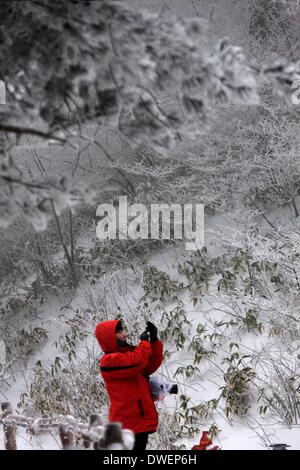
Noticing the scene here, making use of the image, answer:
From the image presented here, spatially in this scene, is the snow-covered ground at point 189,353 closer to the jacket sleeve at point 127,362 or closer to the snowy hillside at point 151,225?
the snowy hillside at point 151,225

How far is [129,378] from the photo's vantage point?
13.0 ft

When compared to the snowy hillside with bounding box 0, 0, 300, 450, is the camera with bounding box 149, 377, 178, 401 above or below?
below

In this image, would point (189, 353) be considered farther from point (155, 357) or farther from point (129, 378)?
point (129, 378)

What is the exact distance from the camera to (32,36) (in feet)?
10.1

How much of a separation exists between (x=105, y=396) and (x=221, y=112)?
6937 millimetres

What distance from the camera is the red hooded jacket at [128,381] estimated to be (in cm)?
390

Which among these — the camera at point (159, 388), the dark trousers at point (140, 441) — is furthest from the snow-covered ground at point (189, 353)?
the dark trousers at point (140, 441)

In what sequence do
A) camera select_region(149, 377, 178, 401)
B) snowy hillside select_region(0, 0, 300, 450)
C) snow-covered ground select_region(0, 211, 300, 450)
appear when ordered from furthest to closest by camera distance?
1. snow-covered ground select_region(0, 211, 300, 450)
2. camera select_region(149, 377, 178, 401)
3. snowy hillside select_region(0, 0, 300, 450)

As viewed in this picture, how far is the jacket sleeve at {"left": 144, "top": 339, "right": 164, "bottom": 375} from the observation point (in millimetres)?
4059

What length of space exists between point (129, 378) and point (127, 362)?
175mm

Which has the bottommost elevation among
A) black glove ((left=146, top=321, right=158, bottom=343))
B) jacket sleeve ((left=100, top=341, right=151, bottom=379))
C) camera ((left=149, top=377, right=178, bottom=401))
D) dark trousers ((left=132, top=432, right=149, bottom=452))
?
dark trousers ((left=132, top=432, right=149, bottom=452))

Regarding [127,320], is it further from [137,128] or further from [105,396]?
[137,128]

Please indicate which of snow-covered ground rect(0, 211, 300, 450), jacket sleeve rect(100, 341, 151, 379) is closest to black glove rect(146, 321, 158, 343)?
jacket sleeve rect(100, 341, 151, 379)

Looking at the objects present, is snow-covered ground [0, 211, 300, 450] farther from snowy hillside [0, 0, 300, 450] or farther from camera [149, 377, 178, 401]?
camera [149, 377, 178, 401]
